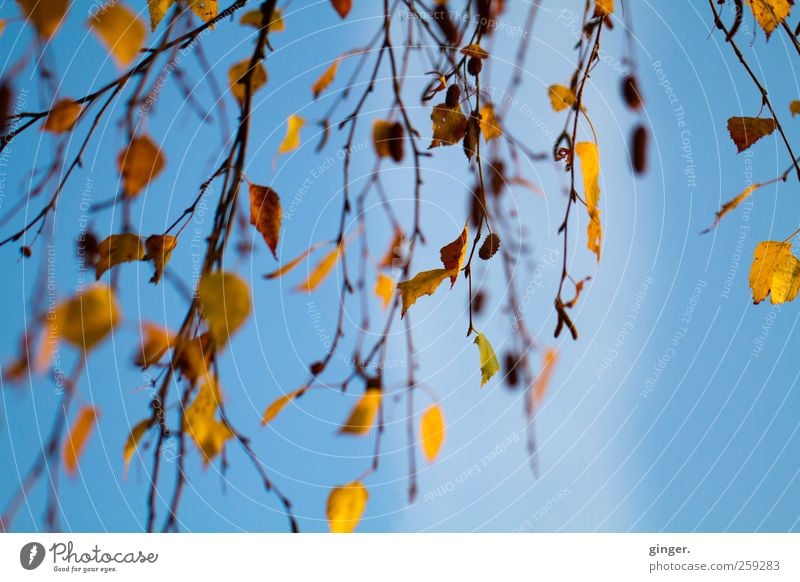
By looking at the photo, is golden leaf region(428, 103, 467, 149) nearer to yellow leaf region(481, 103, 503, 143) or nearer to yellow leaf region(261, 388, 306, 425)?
yellow leaf region(481, 103, 503, 143)

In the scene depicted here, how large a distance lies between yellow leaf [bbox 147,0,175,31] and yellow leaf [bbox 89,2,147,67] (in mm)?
11

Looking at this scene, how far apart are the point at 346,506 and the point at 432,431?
6 cm

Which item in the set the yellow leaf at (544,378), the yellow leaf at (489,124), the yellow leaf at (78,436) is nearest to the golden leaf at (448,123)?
the yellow leaf at (489,124)

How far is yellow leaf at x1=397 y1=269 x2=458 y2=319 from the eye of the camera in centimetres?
41

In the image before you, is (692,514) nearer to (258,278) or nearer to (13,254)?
(258,278)

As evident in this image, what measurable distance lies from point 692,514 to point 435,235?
0.72ft

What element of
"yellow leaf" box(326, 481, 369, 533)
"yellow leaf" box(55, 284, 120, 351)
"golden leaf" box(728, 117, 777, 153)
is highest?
"golden leaf" box(728, 117, 777, 153)

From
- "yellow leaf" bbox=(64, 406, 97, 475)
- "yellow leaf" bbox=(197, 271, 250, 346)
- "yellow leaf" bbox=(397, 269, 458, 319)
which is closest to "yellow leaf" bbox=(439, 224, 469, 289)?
"yellow leaf" bbox=(397, 269, 458, 319)

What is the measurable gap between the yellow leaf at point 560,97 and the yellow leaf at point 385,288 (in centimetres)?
14

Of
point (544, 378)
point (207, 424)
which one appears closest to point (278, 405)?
point (207, 424)

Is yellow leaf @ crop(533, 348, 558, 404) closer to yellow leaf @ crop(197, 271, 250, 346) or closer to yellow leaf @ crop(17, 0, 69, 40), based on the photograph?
yellow leaf @ crop(197, 271, 250, 346)

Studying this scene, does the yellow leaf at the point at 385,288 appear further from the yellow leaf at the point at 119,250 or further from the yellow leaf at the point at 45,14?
the yellow leaf at the point at 45,14

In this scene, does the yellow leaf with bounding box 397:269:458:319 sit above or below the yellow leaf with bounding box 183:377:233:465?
above
